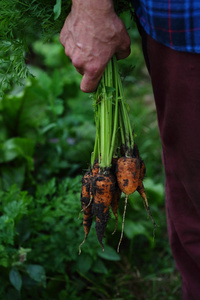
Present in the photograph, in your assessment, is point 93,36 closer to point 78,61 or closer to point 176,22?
point 78,61

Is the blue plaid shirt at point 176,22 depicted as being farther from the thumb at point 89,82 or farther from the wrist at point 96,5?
the thumb at point 89,82

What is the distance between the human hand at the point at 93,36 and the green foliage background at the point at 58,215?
3.1 inches

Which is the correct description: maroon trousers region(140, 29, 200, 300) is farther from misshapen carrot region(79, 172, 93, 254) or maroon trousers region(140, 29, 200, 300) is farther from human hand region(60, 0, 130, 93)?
misshapen carrot region(79, 172, 93, 254)

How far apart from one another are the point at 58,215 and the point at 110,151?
2.14 ft

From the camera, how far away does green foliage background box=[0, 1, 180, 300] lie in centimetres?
164

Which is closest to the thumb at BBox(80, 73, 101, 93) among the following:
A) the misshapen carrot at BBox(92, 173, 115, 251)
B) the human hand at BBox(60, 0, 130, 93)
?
the human hand at BBox(60, 0, 130, 93)

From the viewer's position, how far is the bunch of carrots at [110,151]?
49.6 inches

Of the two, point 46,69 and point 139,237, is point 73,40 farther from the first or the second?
point 46,69

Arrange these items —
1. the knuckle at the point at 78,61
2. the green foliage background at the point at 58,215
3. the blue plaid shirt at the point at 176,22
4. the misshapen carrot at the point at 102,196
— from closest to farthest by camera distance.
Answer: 1. the blue plaid shirt at the point at 176,22
2. the knuckle at the point at 78,61
3. the misshapen carrot at the point at 102,196
4. the green foliage background at the point at 58,215

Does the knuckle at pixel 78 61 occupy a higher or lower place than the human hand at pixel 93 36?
lower

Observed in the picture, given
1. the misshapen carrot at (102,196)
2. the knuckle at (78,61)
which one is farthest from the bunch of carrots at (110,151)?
the knuckle at (78,61)

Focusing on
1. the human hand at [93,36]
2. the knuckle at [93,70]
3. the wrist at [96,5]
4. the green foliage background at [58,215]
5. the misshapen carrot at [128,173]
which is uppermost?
the wrist at [96,5]

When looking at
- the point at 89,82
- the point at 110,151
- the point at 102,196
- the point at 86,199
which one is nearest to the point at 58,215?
the point at 86,199

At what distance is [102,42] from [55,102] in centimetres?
147
